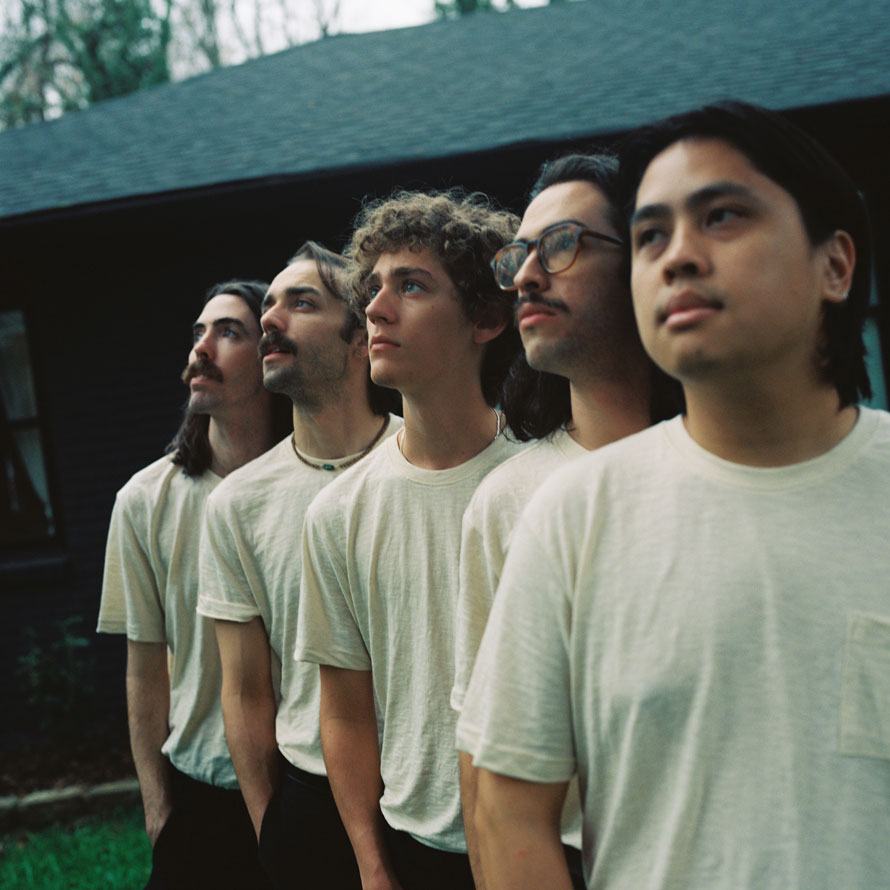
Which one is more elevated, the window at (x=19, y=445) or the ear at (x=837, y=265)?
the ear at (x=837, y=265)

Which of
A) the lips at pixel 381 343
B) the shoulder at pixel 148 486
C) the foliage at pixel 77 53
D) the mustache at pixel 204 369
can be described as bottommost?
the shoulder at pixel 148 486

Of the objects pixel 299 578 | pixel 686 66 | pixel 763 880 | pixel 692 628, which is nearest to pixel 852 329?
pixel 692 628

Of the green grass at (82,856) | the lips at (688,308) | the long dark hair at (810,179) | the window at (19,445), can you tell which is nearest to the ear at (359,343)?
the long dark hair at (810,179)

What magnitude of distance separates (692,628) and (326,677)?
1431 millimetres

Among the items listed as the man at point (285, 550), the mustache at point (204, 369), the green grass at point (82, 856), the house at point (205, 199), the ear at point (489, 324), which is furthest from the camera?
the house at point (205, 199)

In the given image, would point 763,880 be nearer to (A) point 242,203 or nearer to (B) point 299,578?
(B) point 299,578

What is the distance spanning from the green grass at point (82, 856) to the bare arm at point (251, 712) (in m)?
2.43

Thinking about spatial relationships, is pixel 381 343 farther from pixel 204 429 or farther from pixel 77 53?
pixel 77 53

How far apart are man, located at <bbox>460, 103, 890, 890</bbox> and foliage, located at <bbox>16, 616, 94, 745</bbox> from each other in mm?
6149

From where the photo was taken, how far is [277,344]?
3.16 meters

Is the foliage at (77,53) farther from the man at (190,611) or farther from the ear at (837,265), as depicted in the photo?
the ear at (837,265)

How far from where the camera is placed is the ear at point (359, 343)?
10.7ft

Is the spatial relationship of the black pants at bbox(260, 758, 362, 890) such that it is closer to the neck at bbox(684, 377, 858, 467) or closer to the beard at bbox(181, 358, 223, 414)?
the beard at bbox(181, 358, 223, 414)

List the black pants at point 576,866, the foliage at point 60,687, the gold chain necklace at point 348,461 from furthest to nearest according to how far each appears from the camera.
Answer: the foliage at point 60,687, the gold chain necklace at point 348,461, the black pants at point 576,866
